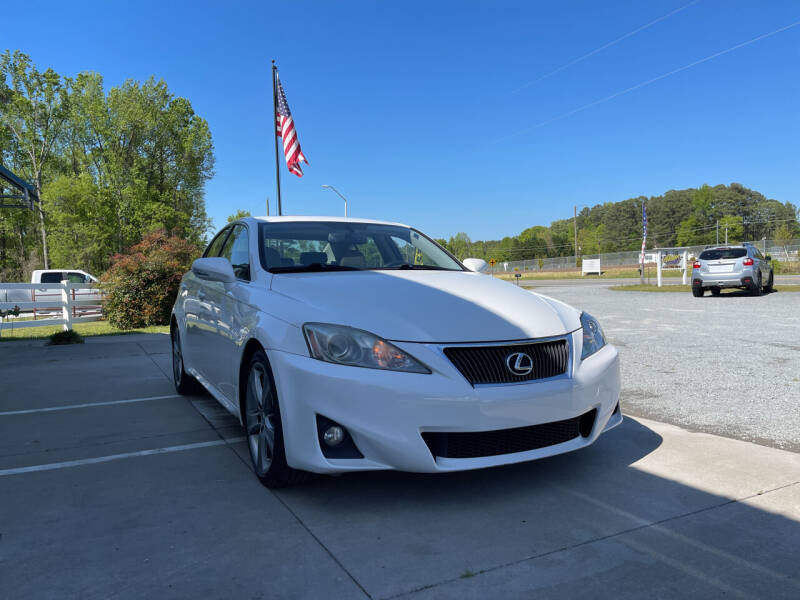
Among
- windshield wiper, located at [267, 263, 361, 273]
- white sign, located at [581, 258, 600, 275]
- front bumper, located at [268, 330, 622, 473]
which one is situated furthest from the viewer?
white sign, located at [581, 258, 600, 275]

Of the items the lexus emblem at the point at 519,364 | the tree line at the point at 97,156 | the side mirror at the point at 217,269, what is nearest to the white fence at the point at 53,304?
the side mirror at the point at 217,269

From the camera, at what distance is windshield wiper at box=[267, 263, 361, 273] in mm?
3824

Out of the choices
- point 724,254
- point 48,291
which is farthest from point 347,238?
point 48,291

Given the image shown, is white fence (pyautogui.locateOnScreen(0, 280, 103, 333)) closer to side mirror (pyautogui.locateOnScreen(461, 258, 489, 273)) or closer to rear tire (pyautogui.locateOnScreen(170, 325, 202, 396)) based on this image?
rear tire (pyautogui.locateOnScreen(170, 325, 202, 396))

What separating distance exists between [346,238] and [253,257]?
2.41 ft

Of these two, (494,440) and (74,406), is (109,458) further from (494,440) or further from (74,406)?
(494,440)

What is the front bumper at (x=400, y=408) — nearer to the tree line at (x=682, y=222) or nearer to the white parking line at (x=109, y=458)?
the white parking line at (x=109, y=458)

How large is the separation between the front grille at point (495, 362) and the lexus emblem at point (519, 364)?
12 mm

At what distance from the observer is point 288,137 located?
17.7 meters

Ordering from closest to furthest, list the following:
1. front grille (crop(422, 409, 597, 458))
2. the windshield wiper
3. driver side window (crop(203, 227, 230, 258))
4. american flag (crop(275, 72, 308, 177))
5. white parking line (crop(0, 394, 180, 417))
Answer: front grille (crop(422, 409, 597, 458)), the windshield wiper, driver side window (crop(203, 227, 230, 258)), white parking line (crop(0, 394, 180, 417)), american flag (crop(275, 72, 308, 177))

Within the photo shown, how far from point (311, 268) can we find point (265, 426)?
1.14 meters

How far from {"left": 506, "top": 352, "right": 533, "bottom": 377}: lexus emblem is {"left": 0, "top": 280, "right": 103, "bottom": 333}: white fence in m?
12.0

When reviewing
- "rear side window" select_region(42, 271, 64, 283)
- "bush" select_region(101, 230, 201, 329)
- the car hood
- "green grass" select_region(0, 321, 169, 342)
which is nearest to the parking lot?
the car hood

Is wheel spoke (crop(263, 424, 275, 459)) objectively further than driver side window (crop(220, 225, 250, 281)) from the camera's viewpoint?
No
